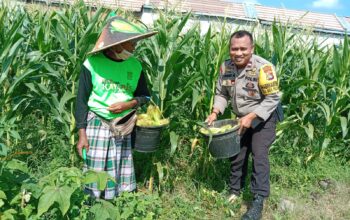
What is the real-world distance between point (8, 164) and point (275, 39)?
312 cm

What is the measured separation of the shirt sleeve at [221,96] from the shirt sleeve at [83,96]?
1232 millimetres

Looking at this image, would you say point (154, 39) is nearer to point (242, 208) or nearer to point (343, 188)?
point (242, 208)

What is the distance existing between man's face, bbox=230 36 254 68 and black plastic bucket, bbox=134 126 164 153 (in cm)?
87

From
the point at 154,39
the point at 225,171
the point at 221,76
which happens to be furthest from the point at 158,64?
the point at 225,171

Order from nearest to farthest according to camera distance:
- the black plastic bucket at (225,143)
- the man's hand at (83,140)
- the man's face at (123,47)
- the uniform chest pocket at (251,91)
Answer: the man's face at (123,47) < the man's hand at (83,140) < the black plastic bucket at (225,143) < the uniform chest pocket at (251,91)

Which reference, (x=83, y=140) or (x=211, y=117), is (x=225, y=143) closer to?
(x=211, y=117)

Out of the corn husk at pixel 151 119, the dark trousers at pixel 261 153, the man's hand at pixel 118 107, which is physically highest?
the man's hand at pixel 118 107

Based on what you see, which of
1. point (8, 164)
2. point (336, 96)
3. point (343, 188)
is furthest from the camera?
point (336, 96)

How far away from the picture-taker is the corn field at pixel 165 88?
358 centimetres

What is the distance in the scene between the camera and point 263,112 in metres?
3.26

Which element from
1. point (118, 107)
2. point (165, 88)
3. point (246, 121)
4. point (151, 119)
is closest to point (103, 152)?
point (118, 107)

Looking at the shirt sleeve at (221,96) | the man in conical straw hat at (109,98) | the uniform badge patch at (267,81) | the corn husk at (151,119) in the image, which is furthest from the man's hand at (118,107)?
the uniform badge patch at (267,81)

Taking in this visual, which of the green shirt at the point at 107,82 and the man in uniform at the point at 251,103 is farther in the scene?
the man in uniform at the point at 251,103

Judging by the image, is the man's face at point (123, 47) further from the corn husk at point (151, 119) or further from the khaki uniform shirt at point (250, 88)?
the khaki uniform shirt at point (250, 88)
